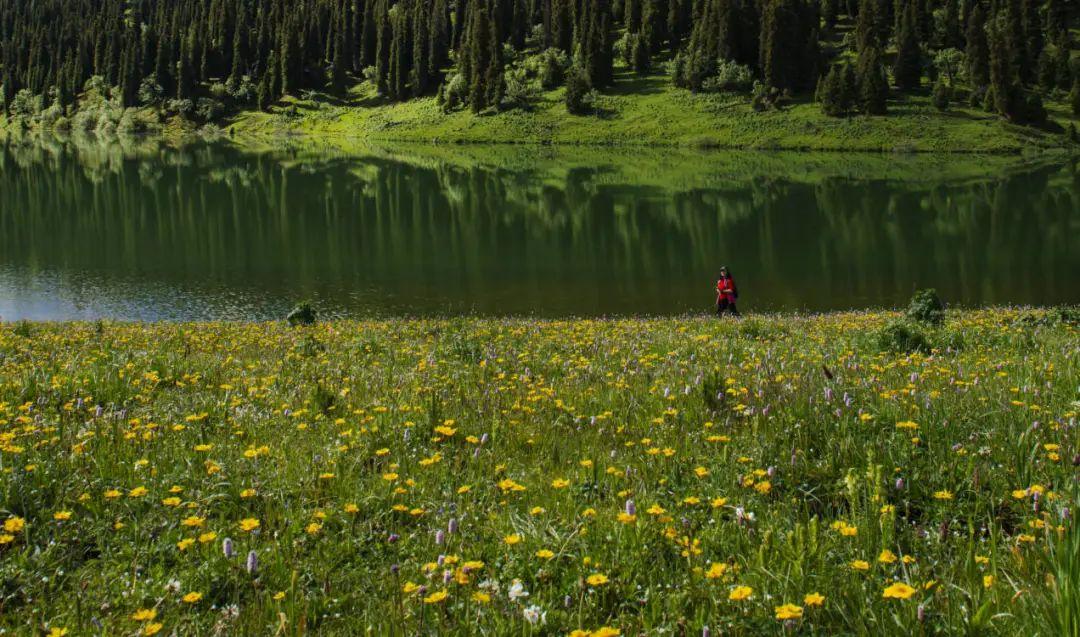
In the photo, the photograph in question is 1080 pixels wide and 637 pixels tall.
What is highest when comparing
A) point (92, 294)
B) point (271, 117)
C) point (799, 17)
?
point (799, 17)

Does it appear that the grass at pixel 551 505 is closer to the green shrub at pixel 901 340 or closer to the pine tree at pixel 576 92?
the green shrub at pixel 901 340

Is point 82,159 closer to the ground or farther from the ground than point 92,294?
farther from the ground

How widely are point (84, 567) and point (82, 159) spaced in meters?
124

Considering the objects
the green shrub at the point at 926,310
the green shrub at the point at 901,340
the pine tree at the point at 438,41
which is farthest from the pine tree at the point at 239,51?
the green shrub at the point at 901,340

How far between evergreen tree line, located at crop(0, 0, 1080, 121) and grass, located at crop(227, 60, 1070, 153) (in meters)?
4.17

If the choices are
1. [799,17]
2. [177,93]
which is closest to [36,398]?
[799,17]

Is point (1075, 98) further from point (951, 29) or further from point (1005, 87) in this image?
point (951, 29)

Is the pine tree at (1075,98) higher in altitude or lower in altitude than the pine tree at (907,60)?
lower

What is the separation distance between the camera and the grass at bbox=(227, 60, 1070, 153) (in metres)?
114

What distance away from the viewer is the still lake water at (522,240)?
118 ft

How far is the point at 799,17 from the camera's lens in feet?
468

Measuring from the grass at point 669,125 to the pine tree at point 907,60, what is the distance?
267 inches

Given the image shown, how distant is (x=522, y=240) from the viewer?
49.6m

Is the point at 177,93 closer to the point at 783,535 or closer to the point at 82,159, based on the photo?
the point at 82,159
